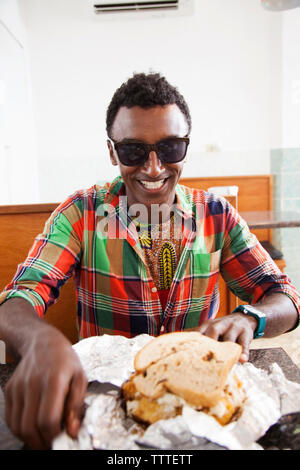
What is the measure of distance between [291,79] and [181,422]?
4147mm

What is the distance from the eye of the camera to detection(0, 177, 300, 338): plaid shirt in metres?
1.36

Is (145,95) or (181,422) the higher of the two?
(145,95)

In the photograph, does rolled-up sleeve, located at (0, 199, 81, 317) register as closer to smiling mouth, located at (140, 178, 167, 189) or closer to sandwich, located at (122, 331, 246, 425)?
smiling mouth, located at (140, 178, 167, 189)

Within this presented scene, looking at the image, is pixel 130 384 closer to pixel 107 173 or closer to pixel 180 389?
pixel 180 389

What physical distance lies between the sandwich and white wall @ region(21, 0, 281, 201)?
12.4 feet

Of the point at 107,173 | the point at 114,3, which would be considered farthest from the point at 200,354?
the point at 114,3

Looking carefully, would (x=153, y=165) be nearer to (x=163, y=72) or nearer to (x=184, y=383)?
(x=184, y=383)

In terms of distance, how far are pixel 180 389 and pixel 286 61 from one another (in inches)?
163

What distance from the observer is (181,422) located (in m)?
0.67

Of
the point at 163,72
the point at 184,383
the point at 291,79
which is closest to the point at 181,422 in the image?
the point at 184,383

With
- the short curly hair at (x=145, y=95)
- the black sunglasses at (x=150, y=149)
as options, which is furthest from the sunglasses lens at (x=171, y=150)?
the short curly hair at (x=145, y=95)

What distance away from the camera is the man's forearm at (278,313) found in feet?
3.79

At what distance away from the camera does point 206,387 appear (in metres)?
0.70

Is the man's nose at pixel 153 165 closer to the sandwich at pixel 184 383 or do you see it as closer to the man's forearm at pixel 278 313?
the man's forearm at pixel 278 313
